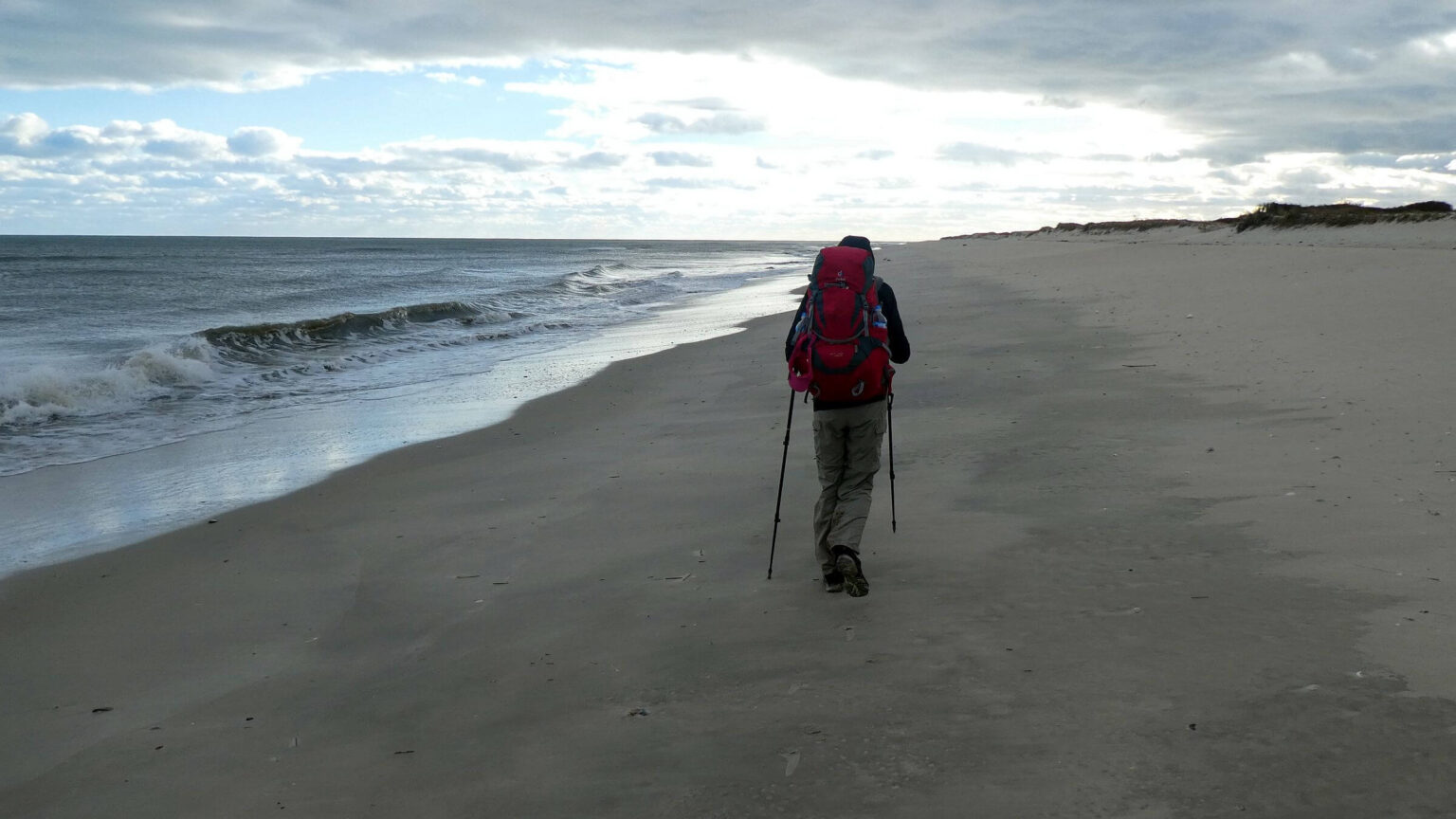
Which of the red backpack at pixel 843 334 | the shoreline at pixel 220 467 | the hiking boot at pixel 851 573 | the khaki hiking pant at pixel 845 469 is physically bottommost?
the shoreline at pixel 220 467

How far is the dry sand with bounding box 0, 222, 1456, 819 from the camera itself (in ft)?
10.3

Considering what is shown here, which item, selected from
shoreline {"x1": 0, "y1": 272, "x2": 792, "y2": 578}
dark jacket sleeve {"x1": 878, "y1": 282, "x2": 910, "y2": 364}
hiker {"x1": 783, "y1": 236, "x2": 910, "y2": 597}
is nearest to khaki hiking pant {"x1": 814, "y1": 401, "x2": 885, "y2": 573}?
hiker {"x1": 783, "y1": 236, "x2": 910, "y2": 597}

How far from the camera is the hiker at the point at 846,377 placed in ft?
15.6

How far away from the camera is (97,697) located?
4164 mm

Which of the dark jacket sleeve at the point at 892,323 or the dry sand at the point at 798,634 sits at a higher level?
the dark jacket sleeve at the point at 892,323

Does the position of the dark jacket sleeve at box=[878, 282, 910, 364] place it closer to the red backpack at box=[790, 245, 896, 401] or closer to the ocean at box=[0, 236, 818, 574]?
the red backpack at box=[790, 245, 896, 401]

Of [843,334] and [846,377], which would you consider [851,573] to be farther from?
[843,334]

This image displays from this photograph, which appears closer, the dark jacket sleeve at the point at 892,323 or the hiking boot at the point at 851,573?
the hiking boot at the point at 851,573

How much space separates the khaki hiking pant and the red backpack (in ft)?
0.42

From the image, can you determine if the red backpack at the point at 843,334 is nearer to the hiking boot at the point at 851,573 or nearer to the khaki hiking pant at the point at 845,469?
the khaki hiking pant at the point at 845,469

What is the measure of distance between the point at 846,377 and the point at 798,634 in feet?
4.02

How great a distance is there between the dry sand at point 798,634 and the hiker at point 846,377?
0.29 m

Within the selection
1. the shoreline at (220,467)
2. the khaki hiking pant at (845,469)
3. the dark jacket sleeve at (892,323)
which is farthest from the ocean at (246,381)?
the dark jacket sleeve at (892,323)

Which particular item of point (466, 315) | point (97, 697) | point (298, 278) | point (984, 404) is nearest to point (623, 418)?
point (984, 404)
